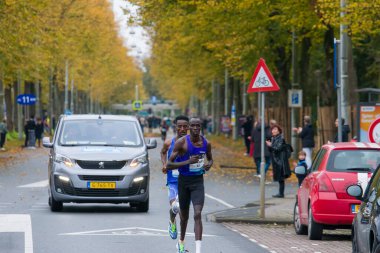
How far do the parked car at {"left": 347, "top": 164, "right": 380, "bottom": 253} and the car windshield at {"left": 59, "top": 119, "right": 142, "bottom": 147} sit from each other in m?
10.8

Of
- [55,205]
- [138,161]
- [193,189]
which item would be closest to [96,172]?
[138,161]

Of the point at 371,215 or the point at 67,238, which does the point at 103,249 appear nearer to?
the point at 67,238

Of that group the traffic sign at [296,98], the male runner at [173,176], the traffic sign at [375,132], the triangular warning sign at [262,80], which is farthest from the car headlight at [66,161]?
the traffic sign at [296,98]

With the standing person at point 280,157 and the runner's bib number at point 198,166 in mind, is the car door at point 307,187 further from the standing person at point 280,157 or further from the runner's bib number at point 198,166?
the standing person at point 280,157

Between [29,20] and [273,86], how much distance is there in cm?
2249

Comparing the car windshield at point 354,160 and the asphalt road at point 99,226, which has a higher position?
the car windshield at point 354,160

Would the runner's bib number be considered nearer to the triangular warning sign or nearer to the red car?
the red car

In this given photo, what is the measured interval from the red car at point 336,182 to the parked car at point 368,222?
4933mm

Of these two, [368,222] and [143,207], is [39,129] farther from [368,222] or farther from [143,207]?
[368,222]

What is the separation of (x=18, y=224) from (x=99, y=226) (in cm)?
130

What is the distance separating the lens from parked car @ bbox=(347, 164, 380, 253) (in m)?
9.92

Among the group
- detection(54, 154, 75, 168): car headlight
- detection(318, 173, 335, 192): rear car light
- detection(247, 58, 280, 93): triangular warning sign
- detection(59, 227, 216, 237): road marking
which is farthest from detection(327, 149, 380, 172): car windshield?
detection(54, 154, 75, 168): car headlight

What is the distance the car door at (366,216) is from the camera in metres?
10.5

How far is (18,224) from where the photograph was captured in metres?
18.4
